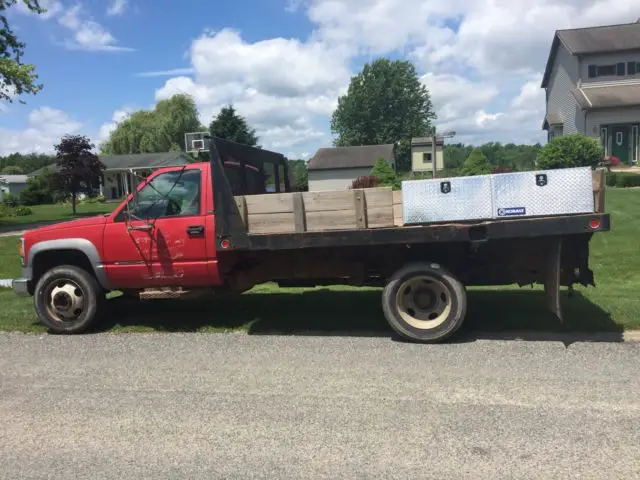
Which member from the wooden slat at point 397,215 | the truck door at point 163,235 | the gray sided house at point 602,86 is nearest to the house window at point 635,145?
the gray sided house at point 602,86

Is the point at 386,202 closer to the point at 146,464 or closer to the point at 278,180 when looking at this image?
the point at 278,180

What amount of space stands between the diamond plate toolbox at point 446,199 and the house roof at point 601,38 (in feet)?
112

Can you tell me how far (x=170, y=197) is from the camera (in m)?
6.82

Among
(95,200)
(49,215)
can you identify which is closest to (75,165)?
(49,215)

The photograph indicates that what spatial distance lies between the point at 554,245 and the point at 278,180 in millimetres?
4315

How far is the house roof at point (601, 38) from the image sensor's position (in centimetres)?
3447

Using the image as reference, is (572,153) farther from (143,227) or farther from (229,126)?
(229,126)

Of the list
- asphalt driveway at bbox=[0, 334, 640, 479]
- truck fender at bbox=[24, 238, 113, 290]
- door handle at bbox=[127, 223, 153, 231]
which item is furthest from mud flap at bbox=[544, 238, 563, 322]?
truck fender at bbox=[24, 238, 113, 290]

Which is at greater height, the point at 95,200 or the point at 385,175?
the point at 385,175

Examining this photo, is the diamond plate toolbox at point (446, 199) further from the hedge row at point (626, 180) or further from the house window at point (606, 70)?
the house window at point (606, 70)

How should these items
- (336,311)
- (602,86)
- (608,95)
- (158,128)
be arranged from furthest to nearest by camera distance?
(158,128) → (602,86) → (608,95) → (336,311)

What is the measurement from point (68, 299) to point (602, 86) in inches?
1449

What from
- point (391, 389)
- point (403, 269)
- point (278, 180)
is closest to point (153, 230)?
point (278, 180)

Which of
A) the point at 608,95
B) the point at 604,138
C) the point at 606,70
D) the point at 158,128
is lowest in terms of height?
the point at 604,138
